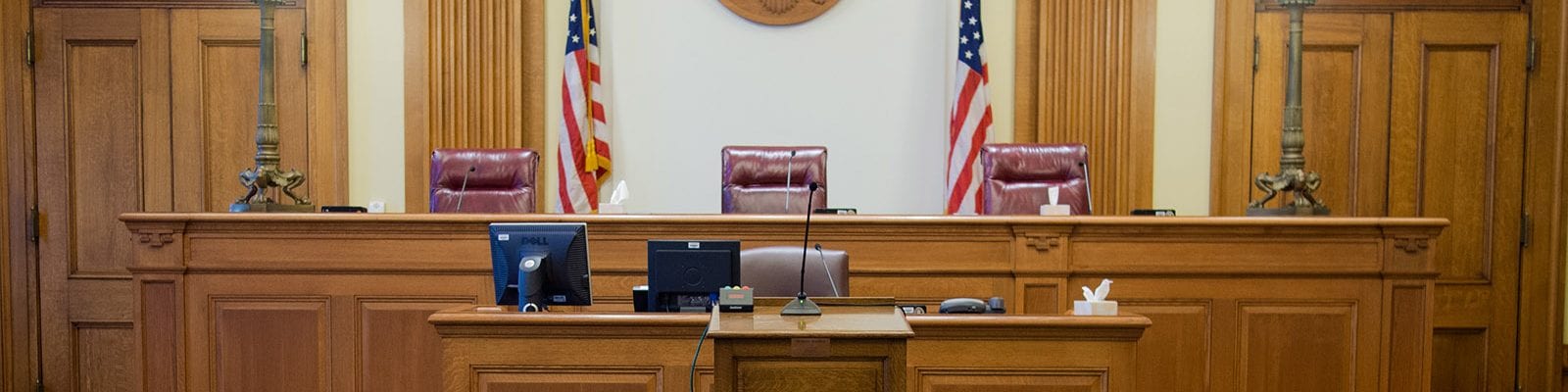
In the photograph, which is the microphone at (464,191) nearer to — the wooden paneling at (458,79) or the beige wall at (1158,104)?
the wooden paneling at (458,79)

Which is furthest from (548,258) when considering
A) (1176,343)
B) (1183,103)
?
(1183,103)

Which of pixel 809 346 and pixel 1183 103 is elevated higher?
pixel 1183 103

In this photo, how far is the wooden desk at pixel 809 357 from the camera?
1.82 m

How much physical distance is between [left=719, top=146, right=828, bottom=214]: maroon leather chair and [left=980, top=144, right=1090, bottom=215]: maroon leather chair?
0.72m

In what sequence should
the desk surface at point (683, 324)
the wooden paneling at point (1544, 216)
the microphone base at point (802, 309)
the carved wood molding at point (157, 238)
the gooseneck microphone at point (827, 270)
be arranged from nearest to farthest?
the microphone base at point (802, 309) < the desk surface at point (683, 324) < the gooseneck microphone at point (827, 270) < the carved wood molding at point (157, 238) < the wooden paneling at point (1544, 216)

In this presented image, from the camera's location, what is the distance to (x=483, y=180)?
15.4 feet

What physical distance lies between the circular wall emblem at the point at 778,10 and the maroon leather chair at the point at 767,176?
110 centimetres

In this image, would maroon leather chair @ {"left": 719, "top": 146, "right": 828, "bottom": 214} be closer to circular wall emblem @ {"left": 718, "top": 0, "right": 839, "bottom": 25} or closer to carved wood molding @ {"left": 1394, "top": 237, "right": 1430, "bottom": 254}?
circular wall emblem @ {"left": 718, "top": 0, "right": 839, "bottom": 25}

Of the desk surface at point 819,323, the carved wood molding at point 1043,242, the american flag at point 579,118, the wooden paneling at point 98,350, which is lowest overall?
the wooden paneling at point 98,350

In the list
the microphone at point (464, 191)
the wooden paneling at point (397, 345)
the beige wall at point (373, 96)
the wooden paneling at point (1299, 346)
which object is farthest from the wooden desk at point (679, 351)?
Answer: the beige wall at point (373, 96)

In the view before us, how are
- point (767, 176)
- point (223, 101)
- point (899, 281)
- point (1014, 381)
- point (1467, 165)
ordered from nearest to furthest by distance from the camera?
point (1014, 381) < point (899, 281) < point (767, 176) < point (1467, 165) < point (223, 101)

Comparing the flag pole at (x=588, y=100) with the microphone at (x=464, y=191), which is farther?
the flag pole at (x=588, y=100)

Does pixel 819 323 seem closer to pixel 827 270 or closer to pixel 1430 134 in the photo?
pixel 827 270

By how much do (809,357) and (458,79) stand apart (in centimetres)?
410
